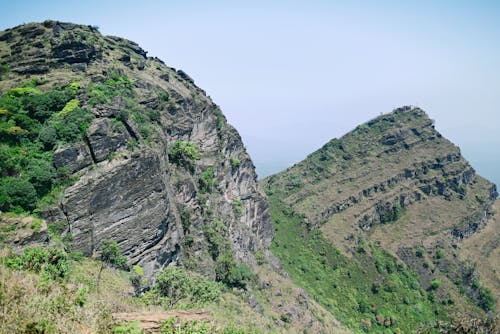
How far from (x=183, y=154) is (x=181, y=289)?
79.4ft

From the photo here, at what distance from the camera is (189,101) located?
68875mm

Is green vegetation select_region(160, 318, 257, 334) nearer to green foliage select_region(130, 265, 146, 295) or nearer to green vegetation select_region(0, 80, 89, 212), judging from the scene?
green foliage select_region(130, 265, 146, 295)

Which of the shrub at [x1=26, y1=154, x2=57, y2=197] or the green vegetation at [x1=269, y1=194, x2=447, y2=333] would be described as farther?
the green vegetation at [x1=269, y1=194, x2=447, y2=333]

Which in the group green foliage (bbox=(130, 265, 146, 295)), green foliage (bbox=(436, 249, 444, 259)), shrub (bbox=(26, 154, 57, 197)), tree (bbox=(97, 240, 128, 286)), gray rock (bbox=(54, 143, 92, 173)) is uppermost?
gray rock (bbox=(54, 143, 92, 173))

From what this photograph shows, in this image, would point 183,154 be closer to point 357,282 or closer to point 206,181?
point 206,181

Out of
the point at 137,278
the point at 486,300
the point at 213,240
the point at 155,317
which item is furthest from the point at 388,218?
the point at 155,317

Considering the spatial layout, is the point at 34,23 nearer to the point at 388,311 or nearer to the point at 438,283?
the point at 388,311

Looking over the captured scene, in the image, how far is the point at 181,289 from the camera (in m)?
39.5

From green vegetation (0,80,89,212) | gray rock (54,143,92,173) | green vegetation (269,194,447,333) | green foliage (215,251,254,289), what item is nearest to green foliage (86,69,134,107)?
green vegetation (0,80,89,212)

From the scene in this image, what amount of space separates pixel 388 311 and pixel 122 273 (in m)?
62.4

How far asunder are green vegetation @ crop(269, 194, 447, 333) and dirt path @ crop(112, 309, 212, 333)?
212 ft

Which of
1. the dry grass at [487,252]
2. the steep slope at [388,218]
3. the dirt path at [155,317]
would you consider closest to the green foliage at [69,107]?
the dirt path at [155,317]

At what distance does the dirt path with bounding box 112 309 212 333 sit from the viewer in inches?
570

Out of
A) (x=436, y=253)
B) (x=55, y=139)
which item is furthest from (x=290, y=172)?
(x=55, y=139)
